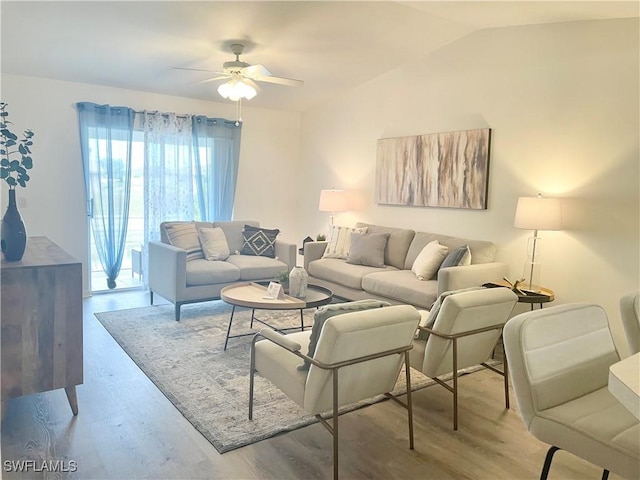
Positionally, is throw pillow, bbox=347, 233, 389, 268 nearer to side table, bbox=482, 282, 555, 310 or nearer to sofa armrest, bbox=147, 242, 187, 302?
side table, bbox=482, 282, 555, 310

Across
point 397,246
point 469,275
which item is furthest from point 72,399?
point 397,246

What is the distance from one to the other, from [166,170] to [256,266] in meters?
1.94

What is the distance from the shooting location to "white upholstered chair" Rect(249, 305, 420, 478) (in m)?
2.12

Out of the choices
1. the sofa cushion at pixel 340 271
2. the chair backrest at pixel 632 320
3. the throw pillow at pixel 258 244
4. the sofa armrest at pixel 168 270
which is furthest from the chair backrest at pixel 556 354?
the throw pillow at pixel 258 244

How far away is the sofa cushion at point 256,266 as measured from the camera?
5004mm

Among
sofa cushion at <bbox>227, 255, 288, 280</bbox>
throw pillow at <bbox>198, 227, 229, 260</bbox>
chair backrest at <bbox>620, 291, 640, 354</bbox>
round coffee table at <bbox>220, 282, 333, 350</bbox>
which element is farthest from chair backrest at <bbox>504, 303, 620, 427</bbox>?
throw pillow at <bbox>198, 227, 229, 260</bbox>

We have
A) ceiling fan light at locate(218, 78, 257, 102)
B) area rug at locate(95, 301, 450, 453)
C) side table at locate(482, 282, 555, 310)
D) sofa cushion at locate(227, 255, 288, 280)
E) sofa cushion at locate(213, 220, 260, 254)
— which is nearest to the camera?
area rug at locate(95, 301, 450, 453)

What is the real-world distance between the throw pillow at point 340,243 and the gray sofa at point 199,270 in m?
0.50

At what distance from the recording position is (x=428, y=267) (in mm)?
4480

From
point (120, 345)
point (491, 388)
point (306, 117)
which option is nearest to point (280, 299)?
point (120, 345)

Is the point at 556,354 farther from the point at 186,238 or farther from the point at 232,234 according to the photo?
the point at 232,234

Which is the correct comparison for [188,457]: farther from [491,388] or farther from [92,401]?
[491,388]

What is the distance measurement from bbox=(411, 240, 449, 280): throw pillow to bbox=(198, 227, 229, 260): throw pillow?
6.95 ft

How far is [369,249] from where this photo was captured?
5215 millimetres
